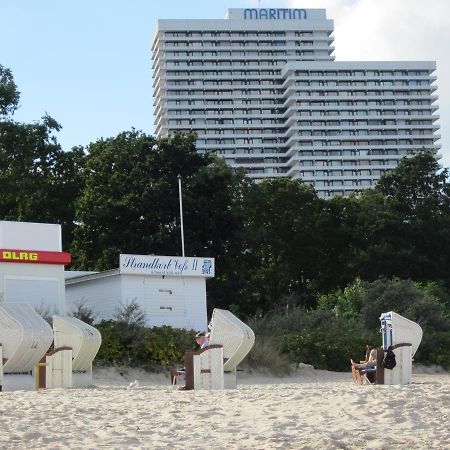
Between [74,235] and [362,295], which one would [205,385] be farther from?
[74,235]

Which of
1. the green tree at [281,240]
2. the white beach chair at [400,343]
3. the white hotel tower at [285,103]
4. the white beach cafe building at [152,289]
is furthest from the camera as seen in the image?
the white hotel tower at [285,103]

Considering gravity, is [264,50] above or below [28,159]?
above

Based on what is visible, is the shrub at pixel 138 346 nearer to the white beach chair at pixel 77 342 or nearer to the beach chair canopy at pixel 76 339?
the white beach chair at pixel 77 342

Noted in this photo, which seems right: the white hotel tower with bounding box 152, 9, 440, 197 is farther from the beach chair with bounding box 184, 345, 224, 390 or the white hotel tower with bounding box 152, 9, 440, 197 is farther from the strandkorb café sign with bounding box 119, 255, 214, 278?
the beach chair with bounding box 184, 345, 224, 390

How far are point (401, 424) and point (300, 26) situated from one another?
16041cm

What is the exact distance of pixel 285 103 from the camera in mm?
158875

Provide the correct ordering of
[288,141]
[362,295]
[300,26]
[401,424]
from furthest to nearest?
[300,26]
[288,141]
[362,295]
[401,424]

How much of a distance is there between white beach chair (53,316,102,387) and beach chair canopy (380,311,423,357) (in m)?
6.21

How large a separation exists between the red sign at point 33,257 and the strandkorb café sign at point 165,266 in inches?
95.3

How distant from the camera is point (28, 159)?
50.8 m

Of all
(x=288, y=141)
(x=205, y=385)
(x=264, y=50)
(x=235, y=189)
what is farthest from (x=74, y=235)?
(x=264, y=50)

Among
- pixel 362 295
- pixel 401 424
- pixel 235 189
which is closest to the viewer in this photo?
pixel 401 424

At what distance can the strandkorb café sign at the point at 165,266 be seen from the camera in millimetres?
33531

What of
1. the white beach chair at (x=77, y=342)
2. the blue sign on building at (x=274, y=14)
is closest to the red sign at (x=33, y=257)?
the white beach chair at (x=77, y=342)
